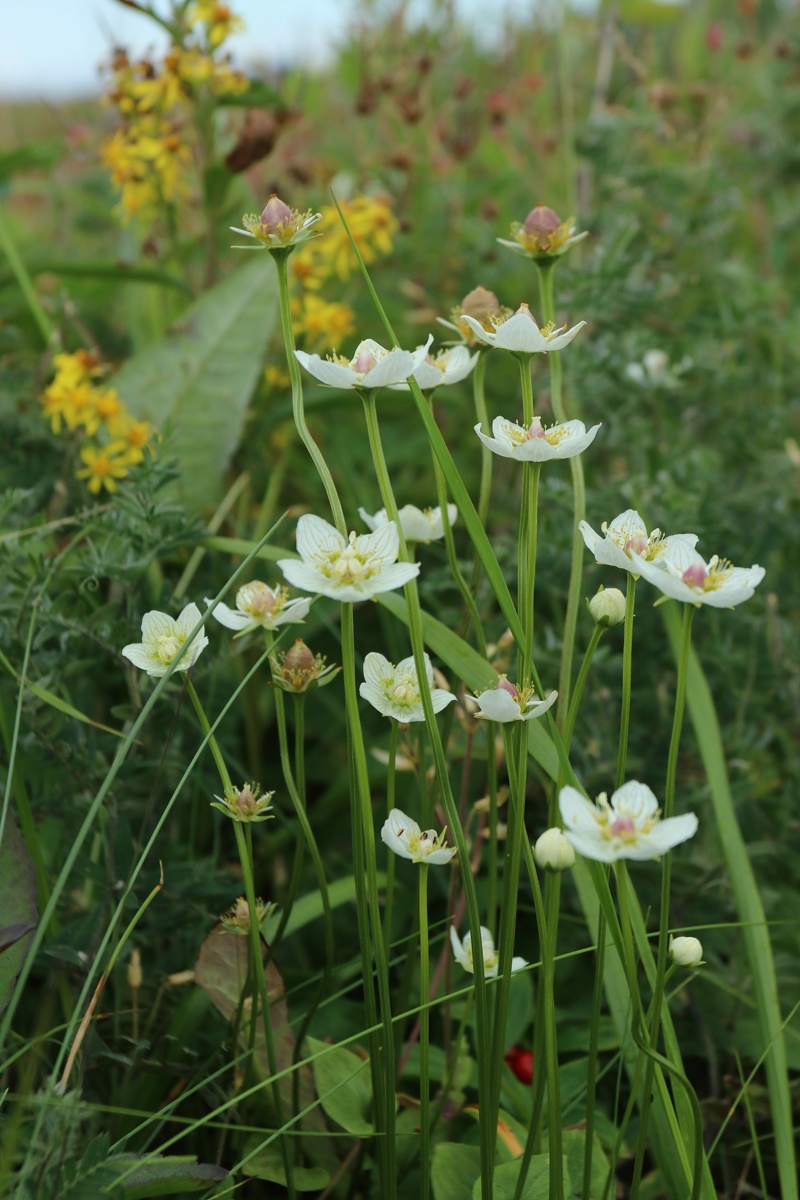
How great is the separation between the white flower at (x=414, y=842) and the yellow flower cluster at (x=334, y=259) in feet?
3.36

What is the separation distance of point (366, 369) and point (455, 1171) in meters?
0.56

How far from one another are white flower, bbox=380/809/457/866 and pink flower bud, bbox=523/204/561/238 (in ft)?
1.39

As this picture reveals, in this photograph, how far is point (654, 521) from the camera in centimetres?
125

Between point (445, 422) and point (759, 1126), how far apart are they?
1187mm

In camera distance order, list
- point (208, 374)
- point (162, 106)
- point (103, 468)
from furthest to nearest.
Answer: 1. point (162, 106)
2. point (208, 374)
3. point (103, 468)

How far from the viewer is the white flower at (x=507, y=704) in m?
0.60

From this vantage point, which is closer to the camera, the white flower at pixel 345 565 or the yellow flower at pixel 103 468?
the white flower at pixel 345 565

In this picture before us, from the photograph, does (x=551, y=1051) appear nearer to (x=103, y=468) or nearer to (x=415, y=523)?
(x=415, y=523)

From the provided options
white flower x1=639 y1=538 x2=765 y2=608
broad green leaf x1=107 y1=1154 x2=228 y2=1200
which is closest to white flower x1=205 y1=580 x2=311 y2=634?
Answer: white flower x1=639 y1=538 x2=765 y2=608

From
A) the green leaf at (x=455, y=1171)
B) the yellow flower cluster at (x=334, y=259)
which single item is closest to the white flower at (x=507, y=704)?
the green leaf at (x=455, y=1171)

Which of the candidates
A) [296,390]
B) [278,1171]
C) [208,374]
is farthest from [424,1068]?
[208,374]

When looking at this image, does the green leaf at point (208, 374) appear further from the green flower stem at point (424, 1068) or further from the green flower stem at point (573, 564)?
the green flower stem at point (424, 1068)

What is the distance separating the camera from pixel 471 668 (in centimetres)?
82

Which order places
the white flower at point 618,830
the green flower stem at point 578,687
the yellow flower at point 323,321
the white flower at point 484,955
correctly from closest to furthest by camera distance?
the white flower at point 618,830, the green flower stem at point 578,687, the white flower at point 484,955, the yellow flower at point 323,321
